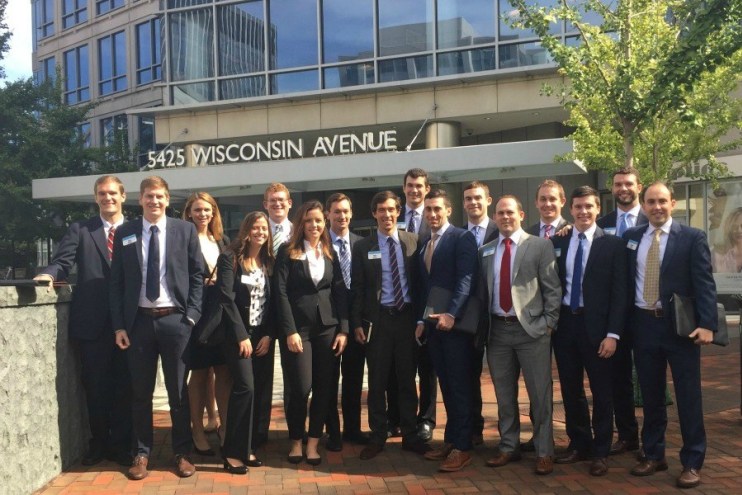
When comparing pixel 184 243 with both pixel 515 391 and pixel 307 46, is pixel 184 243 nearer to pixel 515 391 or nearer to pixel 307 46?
pixel 515 391

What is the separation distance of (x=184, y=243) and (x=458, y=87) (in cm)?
1593

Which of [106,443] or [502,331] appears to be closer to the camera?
[502,331]

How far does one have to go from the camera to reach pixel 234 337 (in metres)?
5.38

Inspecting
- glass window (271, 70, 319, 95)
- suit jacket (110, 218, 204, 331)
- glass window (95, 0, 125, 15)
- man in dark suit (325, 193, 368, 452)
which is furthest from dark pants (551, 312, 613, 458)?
glass window (95, 0, 125, 15)

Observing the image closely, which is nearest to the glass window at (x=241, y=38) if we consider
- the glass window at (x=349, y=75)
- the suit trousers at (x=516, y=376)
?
the glass window at (x=349, y=75)

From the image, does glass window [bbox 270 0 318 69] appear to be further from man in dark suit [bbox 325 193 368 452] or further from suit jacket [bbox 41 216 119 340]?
suit jacket [bbox 41 216 119 340]

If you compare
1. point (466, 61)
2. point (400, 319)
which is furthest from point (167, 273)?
point (466, 61)

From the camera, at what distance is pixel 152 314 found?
5297mm

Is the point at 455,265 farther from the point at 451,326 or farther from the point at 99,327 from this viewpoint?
the point at 99,327

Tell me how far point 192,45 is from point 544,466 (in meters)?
20.9

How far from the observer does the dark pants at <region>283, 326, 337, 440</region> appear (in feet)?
18.2

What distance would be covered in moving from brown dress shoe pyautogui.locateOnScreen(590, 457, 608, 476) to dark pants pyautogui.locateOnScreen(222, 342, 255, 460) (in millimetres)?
2460

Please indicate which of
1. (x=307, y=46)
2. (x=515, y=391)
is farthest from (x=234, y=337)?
(x=307, y=46)

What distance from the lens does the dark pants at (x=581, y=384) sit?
17.0 feet
